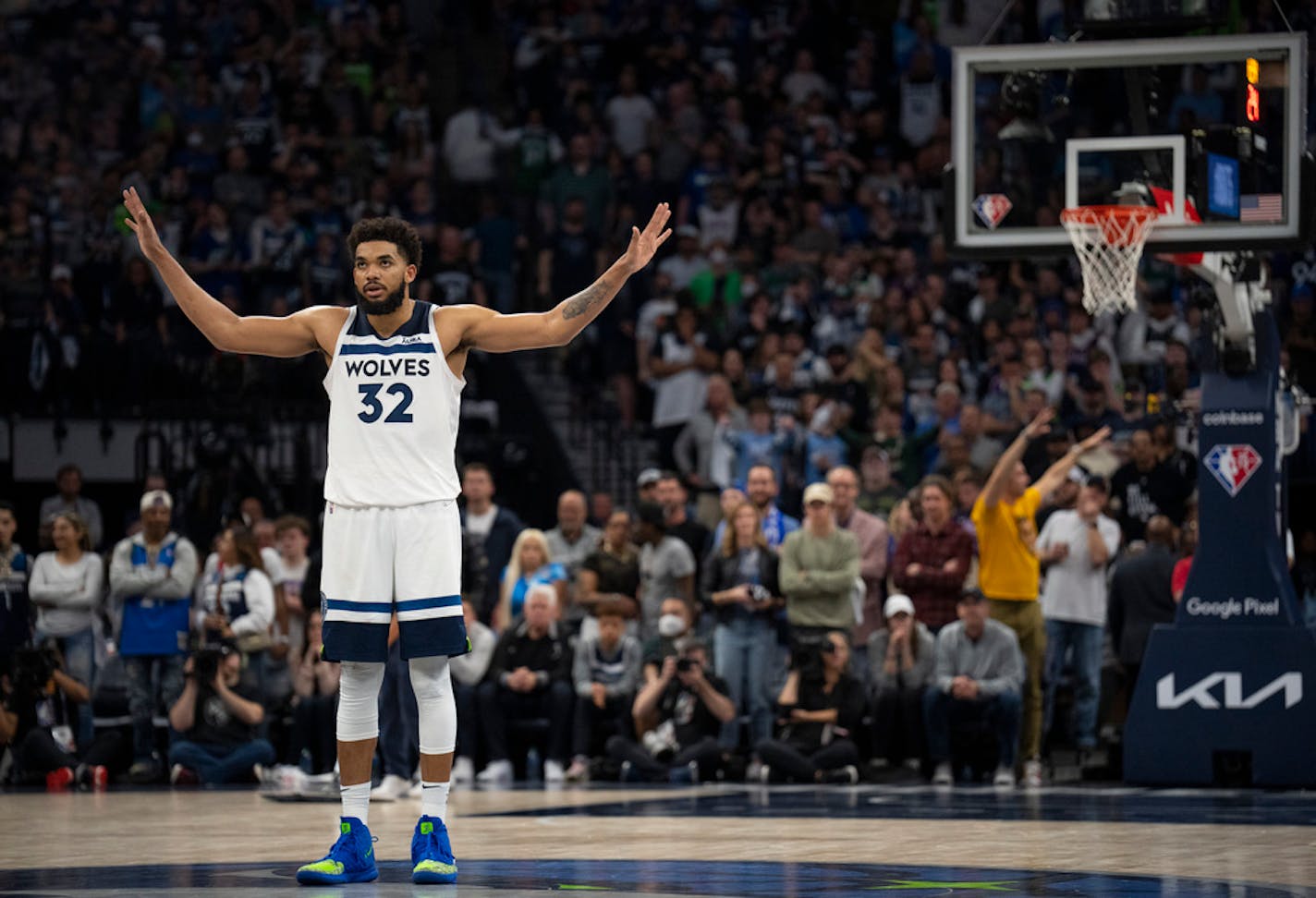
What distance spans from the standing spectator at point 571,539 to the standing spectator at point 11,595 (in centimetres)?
417

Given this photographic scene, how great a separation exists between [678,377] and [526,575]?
4.38 metres

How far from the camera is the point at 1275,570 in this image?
1438 centimetres

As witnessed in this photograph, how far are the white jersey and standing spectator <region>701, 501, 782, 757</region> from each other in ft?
24.9

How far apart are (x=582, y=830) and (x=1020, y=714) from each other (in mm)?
5179

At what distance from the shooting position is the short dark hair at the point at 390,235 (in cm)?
875

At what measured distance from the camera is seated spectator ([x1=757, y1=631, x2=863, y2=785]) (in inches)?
609

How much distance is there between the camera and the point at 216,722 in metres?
15.8

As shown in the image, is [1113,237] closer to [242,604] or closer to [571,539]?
[571,539]

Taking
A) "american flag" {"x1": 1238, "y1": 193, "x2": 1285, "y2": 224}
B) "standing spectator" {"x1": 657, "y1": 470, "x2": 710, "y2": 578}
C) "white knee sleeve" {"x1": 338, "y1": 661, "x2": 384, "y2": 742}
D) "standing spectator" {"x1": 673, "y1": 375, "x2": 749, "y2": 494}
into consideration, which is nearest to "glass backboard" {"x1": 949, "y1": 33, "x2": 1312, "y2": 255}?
"american flag" {"x1": 1238, "y1": 193, "x2": 1285, "y2": 224}

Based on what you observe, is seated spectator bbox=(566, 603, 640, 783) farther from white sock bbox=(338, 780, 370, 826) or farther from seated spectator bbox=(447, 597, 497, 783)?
white sock bbox=(338, 780, 370, 826)

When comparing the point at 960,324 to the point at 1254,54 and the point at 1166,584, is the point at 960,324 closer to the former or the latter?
the point at 1166,584

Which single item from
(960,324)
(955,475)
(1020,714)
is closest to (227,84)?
(960,324)

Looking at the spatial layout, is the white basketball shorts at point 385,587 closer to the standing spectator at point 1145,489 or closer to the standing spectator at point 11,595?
the standing spectator at point 11,595

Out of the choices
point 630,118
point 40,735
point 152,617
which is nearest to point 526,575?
point 152,617
